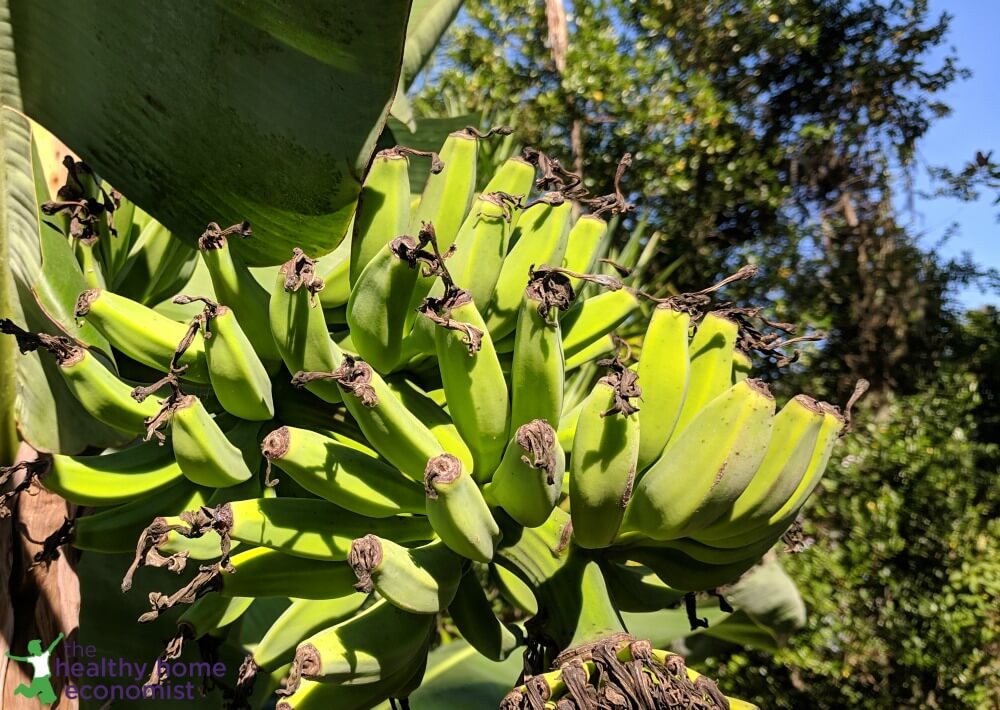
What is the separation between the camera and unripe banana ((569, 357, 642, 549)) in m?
0.79

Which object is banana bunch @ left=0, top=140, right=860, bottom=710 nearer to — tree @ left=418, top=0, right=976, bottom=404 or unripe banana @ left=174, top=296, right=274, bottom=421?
unripe banana @ left=174, top=296, right=274, bottom=421

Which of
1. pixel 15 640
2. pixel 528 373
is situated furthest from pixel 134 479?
pixel 528 373

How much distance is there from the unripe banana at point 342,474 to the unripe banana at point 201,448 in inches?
3.3

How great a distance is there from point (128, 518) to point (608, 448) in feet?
2.04

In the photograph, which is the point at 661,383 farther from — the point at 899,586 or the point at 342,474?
the point at 899,586

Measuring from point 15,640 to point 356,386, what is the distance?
66cm

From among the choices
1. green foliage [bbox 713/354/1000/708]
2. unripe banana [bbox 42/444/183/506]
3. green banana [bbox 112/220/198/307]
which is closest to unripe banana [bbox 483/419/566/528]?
unripe banana [bbox 42/444/183/506]

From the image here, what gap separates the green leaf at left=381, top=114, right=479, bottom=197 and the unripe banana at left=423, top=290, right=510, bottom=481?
2.66 feet

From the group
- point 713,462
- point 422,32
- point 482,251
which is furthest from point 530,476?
point 422,32

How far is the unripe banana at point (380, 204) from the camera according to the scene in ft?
3.15

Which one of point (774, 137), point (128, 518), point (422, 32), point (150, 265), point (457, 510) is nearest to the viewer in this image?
point (457, 510)

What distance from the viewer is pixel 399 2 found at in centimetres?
69

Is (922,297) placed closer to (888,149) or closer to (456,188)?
(888,149)

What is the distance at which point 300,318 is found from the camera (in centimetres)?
86
